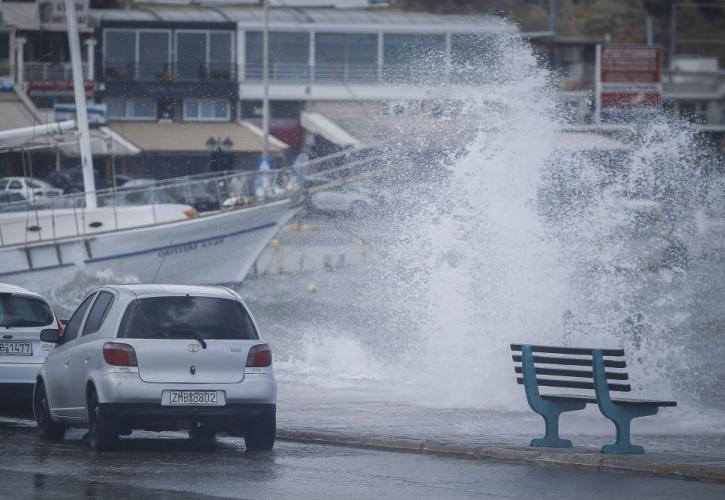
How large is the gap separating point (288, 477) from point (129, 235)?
24.1 meters

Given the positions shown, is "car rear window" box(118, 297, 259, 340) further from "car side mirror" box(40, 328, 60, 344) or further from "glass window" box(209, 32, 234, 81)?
"glass window" box(209, 32, 234, 81)

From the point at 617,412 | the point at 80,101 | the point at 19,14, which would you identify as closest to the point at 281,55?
the point at 19,14

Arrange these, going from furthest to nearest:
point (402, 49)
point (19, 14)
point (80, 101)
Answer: point (19, 14) < point (402, 49) < point (80, 101)

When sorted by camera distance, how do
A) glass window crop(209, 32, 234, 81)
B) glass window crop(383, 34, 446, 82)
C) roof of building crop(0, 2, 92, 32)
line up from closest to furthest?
glass window crop(383, 34, 446, 82) < roof of building crop(0, 2, 92, 32) < glass window crop(209, 32, 234, 81)

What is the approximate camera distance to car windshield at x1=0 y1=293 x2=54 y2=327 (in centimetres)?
1644

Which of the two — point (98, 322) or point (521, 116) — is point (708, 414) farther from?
point (521, 116)

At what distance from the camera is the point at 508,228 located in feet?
77.2

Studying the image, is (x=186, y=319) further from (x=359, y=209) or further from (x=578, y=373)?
(x=359, y=209)

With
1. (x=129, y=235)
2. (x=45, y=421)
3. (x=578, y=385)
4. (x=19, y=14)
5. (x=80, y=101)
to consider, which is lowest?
(x=129, y=235)

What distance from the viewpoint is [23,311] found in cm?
1666

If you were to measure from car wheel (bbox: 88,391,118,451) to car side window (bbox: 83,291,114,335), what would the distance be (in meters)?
0.71

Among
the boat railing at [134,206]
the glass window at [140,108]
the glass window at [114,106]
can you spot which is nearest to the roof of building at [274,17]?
the glass window at [114,106]

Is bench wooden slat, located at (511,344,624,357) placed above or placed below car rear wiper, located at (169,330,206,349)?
below

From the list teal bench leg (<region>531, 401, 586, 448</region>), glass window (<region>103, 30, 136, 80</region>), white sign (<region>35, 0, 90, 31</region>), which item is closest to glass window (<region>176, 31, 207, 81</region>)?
glass window (<region>103, 30, 136, 80</region>)
